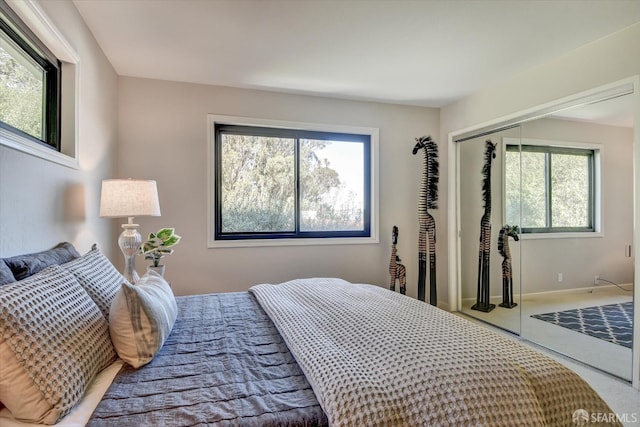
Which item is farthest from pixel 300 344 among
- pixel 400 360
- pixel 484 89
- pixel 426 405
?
pixel 484 89

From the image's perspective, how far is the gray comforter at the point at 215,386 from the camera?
91cm

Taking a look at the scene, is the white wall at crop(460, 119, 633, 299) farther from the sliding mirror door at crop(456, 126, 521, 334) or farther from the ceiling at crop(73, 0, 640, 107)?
the ceiling at crop(73, 0, 640, 107)

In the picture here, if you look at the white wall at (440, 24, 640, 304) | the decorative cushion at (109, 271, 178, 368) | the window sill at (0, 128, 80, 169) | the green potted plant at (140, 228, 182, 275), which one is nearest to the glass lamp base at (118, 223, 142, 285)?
the green potted plant at (140, 228, 182, 275)

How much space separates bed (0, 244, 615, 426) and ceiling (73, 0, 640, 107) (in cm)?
172

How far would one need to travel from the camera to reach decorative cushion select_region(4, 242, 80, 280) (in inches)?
52.3

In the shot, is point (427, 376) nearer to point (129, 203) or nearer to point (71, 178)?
point (129, 203)

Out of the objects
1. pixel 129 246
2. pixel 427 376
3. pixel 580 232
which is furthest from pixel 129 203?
pixel 580 232

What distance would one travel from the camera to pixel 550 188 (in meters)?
3.03

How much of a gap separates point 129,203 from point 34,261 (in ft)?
3.02

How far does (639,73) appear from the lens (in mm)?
2248

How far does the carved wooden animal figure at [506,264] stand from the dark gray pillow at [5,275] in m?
3.67

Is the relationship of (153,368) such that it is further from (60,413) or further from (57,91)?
(57,91)

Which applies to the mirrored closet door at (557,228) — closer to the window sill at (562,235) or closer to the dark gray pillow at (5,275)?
the window sill at (562,235)

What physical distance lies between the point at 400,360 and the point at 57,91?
7.85 feet
